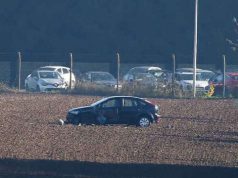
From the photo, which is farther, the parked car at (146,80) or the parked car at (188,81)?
the parked car at (188,81)

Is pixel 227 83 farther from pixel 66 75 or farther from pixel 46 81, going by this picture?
pixel 46 81

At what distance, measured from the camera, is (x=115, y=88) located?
50.2 meters

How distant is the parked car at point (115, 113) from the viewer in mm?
31281

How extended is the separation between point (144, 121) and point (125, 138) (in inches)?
202

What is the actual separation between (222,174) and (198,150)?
14.9 feet

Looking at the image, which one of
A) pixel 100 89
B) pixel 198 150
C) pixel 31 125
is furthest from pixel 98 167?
pixel 100 89

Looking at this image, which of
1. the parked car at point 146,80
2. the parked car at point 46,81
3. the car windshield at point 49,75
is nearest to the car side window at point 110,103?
the parked car at point 146,80

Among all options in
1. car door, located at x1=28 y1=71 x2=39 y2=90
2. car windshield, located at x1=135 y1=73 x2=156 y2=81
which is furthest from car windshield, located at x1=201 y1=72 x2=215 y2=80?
car door, located at x1=28 y1=71 x2=39 y2=90

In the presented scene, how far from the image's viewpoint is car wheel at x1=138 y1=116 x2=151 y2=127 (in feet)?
103

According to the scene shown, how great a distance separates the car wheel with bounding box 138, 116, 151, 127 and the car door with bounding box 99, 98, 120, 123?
0.77 metres

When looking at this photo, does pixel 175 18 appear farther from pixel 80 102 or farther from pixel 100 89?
pixel 80 102

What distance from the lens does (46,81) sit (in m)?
52.0

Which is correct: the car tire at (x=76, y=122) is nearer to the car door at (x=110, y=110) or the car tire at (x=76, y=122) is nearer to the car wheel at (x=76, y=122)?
the car wheel at (x=76, y=122)

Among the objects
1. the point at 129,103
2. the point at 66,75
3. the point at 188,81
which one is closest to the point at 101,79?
the point at 66,75
